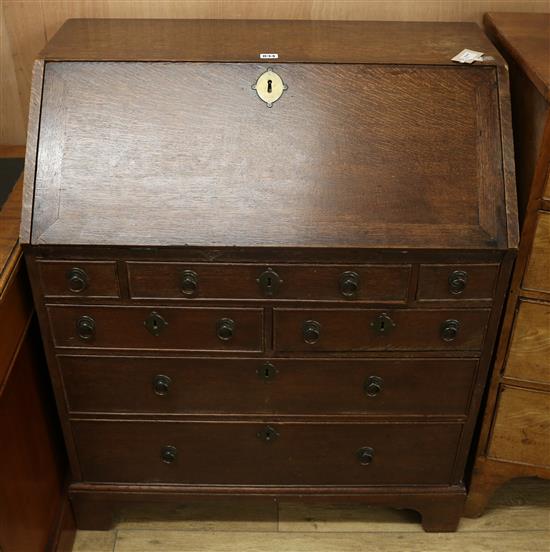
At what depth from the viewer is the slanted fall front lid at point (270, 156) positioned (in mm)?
1433

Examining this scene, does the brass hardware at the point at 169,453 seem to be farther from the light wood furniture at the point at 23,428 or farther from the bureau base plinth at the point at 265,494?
the light wood furniture at the point at 23,428

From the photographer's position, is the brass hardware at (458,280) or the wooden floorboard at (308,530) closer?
the brass hardware at (458,280)

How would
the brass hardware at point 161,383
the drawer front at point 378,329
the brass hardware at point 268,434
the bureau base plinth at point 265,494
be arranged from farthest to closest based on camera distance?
the bureau base plinth at point 265,494 → the brass hardware at point 268,434 → the brass hardware at point 161,383 → the drawer front at point 378,329

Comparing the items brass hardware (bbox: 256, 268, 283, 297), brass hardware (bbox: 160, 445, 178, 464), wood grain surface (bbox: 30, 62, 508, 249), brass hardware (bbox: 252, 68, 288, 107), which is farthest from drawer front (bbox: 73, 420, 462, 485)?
brass hardware (bbox: 252, 68, 288, 107)

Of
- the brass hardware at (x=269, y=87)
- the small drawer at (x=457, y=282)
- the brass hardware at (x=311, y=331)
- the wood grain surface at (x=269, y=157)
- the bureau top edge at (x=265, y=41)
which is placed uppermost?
A: the bureau top edge at (x=265, y=41)

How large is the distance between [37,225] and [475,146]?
916 millimetres

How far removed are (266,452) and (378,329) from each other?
0.48 m

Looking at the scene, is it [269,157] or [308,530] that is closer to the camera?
[269,157]

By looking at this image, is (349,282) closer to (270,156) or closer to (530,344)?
(270,156)

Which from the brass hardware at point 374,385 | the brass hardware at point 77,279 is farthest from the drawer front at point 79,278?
the brass hardware at point 374,385

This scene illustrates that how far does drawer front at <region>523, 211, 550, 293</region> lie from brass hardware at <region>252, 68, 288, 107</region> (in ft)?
1.97

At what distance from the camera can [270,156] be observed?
147 cm

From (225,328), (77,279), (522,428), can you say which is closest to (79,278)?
(77,279)

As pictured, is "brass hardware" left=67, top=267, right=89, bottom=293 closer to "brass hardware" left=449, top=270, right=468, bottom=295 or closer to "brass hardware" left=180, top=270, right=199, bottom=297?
"brass hardware" left=180, top=270, right=199, bottom=297
